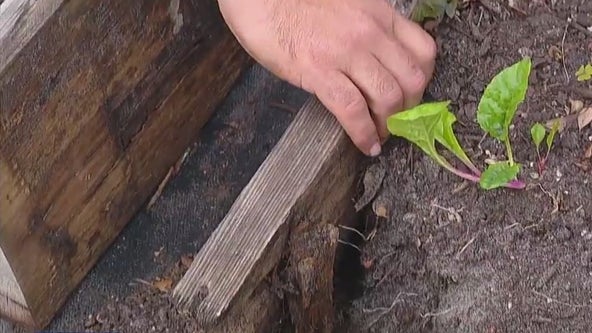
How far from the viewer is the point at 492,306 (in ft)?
3.83

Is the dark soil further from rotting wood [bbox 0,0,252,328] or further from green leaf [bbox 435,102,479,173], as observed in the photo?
rotting wood [bbox 0,0,252,328]

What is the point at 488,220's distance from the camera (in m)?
1.21

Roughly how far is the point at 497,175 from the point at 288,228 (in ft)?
0.75

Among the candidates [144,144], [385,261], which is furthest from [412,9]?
[144,144]

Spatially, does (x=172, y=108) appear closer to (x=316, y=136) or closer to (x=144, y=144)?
(x=144, y=144)

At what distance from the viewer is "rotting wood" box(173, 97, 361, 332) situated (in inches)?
44.2

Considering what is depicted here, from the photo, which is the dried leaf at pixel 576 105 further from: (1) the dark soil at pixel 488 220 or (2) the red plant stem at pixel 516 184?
(2) the red plant stem at pixel 516 184

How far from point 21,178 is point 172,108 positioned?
286 mm

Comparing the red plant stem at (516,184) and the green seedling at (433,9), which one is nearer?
the red plant stem at (516,184)

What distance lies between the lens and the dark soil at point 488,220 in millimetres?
1172

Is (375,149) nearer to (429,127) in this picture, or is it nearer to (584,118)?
(429,127)

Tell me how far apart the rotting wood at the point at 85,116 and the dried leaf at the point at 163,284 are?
0.09 metres

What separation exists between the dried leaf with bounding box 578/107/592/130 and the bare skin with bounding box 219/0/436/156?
0.60 feet

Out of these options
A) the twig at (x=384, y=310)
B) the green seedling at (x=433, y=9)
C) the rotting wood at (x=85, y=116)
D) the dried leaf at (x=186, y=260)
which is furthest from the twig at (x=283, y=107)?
the twig at (x=384, y=310)
